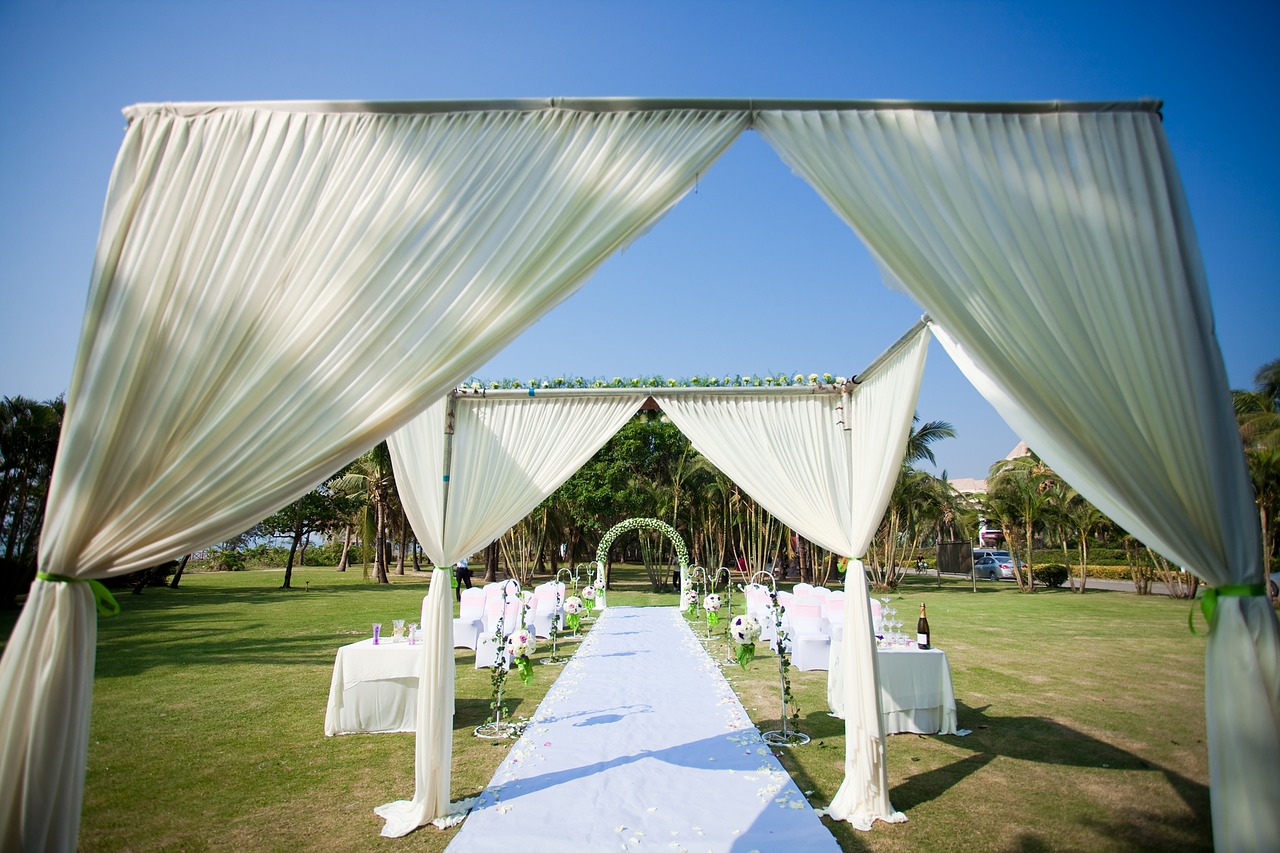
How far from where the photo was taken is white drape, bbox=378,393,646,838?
3.93 metres

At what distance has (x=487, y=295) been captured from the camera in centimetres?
262

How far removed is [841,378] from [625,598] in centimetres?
1324

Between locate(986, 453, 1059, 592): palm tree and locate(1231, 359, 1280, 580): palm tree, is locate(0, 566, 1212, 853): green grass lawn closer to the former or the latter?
locate(1231, 359, 1280, 580): palm tree

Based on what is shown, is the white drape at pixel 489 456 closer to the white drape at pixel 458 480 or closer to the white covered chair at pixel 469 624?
the white drape at pixel 458 480

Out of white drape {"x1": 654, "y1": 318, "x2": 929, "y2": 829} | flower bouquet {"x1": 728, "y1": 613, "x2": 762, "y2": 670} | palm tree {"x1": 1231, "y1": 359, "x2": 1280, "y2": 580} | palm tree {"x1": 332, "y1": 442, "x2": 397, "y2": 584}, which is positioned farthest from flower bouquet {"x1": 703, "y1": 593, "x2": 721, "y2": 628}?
palm tree {"x1": 332, "y1": 442, "x2": 397, "y2": 584}

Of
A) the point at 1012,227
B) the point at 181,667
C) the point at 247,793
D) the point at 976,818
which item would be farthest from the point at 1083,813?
the point at 181,667

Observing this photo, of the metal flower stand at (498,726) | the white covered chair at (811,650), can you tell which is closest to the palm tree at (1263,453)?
the white covered chair at (811,650)

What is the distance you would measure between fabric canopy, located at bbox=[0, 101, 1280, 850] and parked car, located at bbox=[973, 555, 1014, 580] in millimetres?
27782

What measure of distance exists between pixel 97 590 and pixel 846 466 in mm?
4531

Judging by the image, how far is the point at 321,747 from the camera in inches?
204

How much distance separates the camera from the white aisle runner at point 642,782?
11.4ft

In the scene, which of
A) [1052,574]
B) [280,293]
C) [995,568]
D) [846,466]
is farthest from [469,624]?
→ [995,568]

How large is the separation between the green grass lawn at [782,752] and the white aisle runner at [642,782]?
0.21 metres

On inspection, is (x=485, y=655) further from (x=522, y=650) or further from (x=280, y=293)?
(x=280, y=293)
